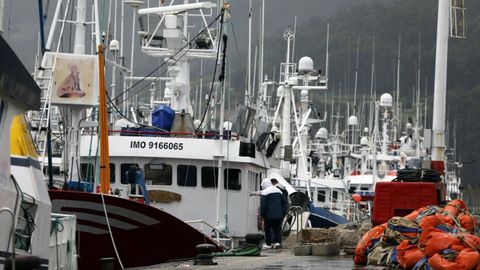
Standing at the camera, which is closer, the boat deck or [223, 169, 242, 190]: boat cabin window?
the boat deck

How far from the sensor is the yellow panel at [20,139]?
34.5 ft

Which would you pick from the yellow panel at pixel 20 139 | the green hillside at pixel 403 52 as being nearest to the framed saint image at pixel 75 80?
the yellow panel at pixel 20 139

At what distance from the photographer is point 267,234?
24172 mm

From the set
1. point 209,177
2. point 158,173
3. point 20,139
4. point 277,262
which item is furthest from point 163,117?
point 20,139

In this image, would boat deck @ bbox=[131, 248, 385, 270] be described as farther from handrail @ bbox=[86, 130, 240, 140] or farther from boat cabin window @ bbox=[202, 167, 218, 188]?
handrail @ bbox=[86, 130, 240, 140]

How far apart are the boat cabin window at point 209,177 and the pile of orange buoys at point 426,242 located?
28.5 ft

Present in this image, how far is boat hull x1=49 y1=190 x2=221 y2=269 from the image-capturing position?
1934 centimetres

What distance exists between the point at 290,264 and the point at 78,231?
3.89m

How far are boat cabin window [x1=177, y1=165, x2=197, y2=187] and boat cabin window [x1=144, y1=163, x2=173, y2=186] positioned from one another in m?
0.22

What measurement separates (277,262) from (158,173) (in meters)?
7.74

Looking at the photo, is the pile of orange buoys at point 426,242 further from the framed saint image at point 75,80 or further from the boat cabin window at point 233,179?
the boat cabin window at point 233,179

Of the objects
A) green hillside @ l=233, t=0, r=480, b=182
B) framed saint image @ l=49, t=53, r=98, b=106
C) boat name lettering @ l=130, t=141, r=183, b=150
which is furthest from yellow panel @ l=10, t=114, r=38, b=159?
green hillside @ l=233, t=0, r=480, b=182

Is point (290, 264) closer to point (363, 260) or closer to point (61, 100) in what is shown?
point (363, 260)

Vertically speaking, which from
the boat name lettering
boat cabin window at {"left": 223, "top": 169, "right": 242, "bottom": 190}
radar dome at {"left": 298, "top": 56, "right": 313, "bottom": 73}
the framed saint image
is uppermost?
radar dome at {"left": 298, "top": 56, "right": 313, "bottom": 73}
